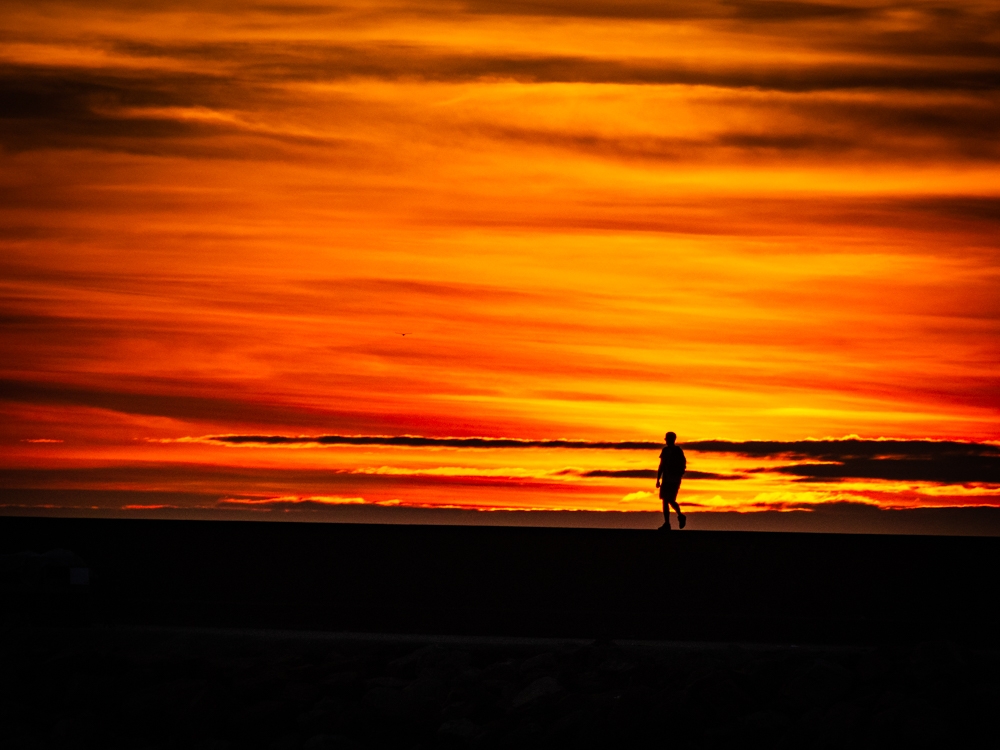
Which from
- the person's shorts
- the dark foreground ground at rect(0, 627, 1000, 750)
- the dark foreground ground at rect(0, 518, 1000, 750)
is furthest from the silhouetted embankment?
the person's shorts

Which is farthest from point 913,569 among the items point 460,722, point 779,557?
point 460,722

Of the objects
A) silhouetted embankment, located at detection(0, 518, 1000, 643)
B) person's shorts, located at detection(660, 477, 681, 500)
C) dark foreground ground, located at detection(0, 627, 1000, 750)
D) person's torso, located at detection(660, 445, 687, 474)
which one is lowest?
dark foreground ground, located at detection(0, 627, 1000, 750)

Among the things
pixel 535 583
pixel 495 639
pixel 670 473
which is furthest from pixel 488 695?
pixel 670 473

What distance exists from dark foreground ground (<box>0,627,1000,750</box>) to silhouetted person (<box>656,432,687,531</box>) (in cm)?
619

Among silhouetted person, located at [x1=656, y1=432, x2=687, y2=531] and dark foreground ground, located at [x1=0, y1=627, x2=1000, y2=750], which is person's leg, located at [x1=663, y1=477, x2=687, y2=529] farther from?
dark foreground ground, located at [x1=0, y1=627, x2=1000, y2=750]

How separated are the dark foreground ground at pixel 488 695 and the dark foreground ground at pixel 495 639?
0.08ft

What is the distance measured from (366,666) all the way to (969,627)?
23.9ft

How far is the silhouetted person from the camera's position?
21250 millimetres

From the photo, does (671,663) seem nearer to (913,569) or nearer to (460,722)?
(460,722)

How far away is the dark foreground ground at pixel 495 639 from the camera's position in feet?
43.5

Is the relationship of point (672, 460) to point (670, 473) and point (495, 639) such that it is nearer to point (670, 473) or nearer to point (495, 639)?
point (670, 473)

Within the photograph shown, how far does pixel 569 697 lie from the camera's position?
13.5 metres

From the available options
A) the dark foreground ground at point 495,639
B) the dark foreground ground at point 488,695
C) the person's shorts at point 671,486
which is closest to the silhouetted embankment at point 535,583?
Result: the dark foreground ground at point 495,639

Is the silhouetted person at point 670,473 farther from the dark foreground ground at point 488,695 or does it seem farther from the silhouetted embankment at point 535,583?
the dark foreground ground at point 488,695
